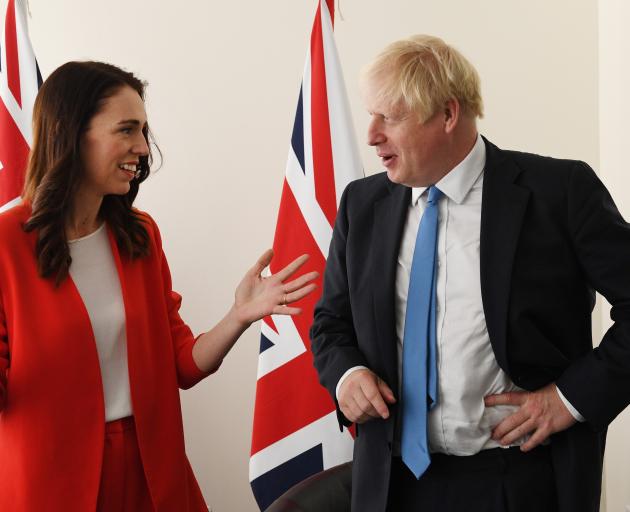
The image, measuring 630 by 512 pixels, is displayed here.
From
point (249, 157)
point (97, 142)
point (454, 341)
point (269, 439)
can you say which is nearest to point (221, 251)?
point (249, 157)

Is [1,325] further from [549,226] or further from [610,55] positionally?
[610,55]

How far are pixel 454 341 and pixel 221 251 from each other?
6.55ft

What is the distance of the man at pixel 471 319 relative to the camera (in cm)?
139

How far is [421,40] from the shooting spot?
152 centimetres

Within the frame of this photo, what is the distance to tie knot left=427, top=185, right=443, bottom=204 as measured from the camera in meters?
1.51

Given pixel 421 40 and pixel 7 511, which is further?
pixel 7 511

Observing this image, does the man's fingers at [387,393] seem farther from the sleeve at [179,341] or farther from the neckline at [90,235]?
the neckline at [90,235]

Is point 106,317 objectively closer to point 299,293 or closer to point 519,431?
point 299,293

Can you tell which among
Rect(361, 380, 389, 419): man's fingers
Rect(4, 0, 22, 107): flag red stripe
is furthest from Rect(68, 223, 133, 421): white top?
Rect(4, 0, 22, 107): flag red stripe

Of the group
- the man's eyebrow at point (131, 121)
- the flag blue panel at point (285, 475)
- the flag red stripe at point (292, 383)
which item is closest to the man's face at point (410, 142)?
the man's eyebrow at point (131, 121)

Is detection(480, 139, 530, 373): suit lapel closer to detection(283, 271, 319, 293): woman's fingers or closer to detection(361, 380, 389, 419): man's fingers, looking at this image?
detection(361, 380, 389, 419): man's fingers

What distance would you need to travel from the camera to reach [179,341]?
1971mm

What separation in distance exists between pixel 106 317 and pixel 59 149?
Result: 42 cm

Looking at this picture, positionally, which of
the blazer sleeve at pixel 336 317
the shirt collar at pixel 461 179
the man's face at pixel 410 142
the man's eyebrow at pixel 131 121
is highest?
the man's eyebrow at pixel 131 121
